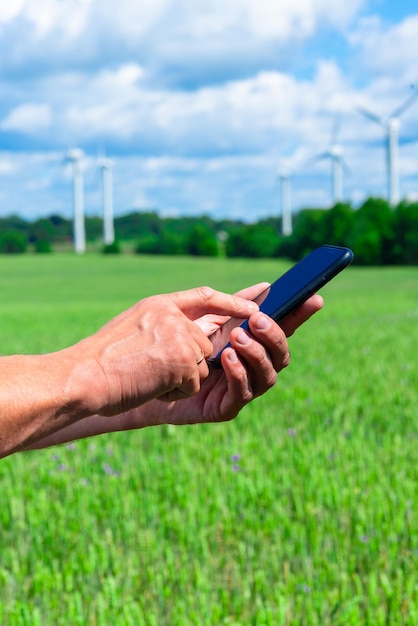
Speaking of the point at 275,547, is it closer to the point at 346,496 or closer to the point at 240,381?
the point at 346,496

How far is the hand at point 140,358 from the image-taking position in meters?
2.04

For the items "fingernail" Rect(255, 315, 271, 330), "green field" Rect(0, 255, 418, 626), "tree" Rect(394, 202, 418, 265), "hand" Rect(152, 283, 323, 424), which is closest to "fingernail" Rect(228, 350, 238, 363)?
"hand" Rect(152, 283, 323, 424)

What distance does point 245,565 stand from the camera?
4195 mm

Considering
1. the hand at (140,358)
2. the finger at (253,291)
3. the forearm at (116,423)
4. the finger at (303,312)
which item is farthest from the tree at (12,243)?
the hand at (140,358)

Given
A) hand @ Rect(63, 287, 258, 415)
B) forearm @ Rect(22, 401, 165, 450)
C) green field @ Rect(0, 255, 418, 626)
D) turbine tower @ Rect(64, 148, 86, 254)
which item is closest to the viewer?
hand @ Rect(63, 287, 258, 415)

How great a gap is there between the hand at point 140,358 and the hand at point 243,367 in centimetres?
17

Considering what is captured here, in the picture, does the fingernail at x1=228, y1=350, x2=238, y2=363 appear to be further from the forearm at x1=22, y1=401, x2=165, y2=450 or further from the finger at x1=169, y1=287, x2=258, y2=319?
the forearm at x1=22, y1=401, x2=165, y2=450

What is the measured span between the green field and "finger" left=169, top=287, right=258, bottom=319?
4.98ft

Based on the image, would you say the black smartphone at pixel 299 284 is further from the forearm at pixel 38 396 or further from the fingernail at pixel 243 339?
the forearm at pixel 38 396

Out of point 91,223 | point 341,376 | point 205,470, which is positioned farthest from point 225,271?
point 205,470

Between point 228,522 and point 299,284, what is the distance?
2593mm

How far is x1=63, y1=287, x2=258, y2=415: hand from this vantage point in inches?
80.5

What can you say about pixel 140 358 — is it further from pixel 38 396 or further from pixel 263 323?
pixel 263 323

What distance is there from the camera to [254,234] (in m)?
97.2
